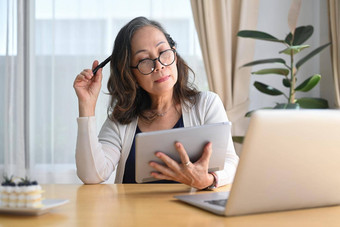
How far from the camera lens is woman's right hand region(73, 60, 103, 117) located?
1877 mm

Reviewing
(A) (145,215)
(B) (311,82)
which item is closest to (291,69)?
(B) (311,82)

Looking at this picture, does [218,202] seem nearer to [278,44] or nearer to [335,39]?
[335,39]

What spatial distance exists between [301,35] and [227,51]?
0.57 metres

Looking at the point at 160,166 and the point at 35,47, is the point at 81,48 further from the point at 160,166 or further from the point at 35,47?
the point at 160,166

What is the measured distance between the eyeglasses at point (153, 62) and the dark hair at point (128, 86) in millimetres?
100

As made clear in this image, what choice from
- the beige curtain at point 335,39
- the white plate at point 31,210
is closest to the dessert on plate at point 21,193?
the white plate at point 31,210

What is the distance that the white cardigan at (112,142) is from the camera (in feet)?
5.96

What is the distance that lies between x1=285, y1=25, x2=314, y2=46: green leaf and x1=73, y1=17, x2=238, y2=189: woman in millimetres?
1284

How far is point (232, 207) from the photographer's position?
3.44 ft

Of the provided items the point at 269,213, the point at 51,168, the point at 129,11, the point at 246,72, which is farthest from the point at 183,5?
the point at 269,213

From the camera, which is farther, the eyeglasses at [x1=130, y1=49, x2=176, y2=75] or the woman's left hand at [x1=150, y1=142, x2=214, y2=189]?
the eyeglasses at [x1=130, y1=49, x2=176, y2=75]

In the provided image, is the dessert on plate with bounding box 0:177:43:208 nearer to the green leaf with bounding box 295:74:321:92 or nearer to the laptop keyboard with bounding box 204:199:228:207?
the laptop keyboard with bounding box 204:199:228:207

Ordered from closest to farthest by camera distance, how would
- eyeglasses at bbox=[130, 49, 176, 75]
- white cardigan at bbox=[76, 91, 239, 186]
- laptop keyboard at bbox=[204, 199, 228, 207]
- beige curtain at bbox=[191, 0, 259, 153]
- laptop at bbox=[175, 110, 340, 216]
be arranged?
laptop at bbox=[175, 110, 340, 216] < laptop keyboard at bbox=[204, 199, 228, 207] < white cardigan at bbox=[76, 91, 239, 186] < eyeglasses at bbox=[130, 49, 176, 75] < beige curtain at bbox=[191, 0, 259, 153]

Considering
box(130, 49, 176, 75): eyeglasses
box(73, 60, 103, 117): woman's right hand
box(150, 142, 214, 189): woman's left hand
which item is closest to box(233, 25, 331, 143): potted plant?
box(130, 49, 176, 75): eyeglasses
